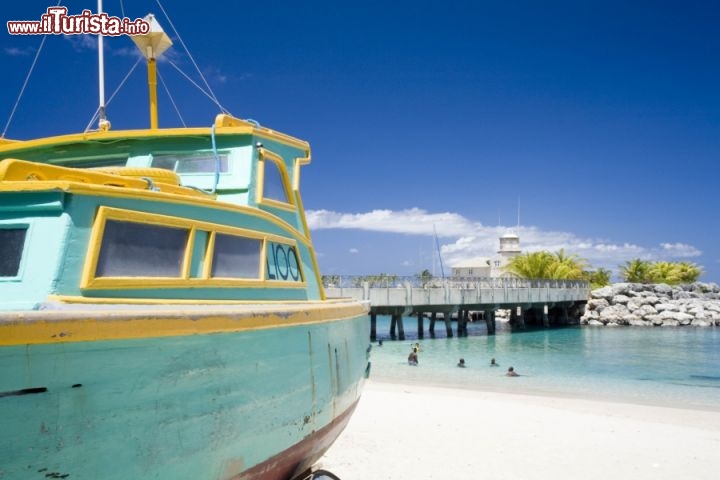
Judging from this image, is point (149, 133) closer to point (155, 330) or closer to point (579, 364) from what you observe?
point (155, 330)

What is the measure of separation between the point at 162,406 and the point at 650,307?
6032 centimetres

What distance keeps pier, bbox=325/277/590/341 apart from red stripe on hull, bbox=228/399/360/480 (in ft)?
70.1

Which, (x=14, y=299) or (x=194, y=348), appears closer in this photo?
(x=14, y=299)

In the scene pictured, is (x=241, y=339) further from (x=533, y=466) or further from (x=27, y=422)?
(x=533, y=466)

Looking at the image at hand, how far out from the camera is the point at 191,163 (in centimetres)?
611

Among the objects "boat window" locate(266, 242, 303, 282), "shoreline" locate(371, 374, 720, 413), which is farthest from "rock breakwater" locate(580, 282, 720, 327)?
"boat window" locate(266, 242, 303, 282)

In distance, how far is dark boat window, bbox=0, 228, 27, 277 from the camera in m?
3.57

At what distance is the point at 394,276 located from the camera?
36.9 meters

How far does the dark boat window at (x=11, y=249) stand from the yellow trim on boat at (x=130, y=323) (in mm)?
864

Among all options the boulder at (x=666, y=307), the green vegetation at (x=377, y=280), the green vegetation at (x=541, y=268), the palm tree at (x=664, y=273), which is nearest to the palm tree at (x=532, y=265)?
the green vegetation at (x=541, y=268)

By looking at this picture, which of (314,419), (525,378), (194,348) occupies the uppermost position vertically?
(194,348)

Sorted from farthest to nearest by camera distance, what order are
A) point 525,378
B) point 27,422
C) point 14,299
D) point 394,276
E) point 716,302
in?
point 716,302 → point 394,276 → point 525,378 → point 14,299 → point 27,422

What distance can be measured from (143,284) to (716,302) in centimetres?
6567

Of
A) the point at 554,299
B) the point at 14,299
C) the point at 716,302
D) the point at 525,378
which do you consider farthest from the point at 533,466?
the point at 716,302
